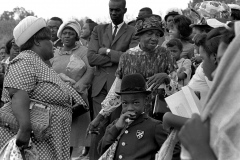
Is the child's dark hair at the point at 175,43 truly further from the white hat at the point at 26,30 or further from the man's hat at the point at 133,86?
the white hat at the point at 26,30

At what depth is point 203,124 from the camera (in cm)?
206

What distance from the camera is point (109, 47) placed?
27.0 feet

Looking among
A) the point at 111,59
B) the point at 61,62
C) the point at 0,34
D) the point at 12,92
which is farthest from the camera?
the point at 0,34

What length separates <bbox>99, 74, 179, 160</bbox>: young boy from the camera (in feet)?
17.7

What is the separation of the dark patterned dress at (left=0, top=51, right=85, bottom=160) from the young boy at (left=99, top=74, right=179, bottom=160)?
579mm

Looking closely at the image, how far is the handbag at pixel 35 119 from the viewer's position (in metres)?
5.68

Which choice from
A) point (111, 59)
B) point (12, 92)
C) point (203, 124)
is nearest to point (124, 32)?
point (111, 59)

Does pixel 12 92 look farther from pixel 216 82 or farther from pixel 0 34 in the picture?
pixel 0 34

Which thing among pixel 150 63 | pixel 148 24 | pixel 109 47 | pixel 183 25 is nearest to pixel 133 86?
pixel 150 63

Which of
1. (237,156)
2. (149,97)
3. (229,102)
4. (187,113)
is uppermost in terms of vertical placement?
(229,102)

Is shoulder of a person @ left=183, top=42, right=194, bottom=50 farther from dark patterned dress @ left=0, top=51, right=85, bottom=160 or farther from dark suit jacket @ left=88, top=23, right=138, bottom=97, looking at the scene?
dark patterned dress @ left=0, top=51, right=85, bottom=160

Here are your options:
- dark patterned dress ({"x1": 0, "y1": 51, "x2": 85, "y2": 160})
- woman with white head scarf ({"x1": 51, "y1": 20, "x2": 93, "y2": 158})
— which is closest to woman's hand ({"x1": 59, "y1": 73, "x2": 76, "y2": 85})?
woman with white head scarf ({"x1": 51, "y1": 20, "x2": 93, "y2": 158})

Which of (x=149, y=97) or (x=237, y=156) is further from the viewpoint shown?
(x=149, y=97)

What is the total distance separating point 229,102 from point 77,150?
358 inches
